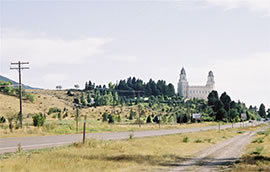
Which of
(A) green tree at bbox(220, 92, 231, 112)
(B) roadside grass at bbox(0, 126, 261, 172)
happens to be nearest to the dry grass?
(A) green tree at bbox(220, 92, 231, 112)

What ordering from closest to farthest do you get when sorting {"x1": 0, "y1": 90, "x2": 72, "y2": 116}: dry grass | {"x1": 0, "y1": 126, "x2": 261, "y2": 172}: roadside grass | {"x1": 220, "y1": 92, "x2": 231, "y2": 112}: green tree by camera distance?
1. {"x1": 0, "y1": 126, "x2": 261, "y2": 172}: roadside grass
2. {"x1": 0, "y1": 90, "x2": 72, "y2": 116}: dry grass
3. {"x1": 220, "y1": 92, "x2": 231, "y2": 112}: green tree

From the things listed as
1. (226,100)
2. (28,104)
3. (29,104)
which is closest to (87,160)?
(28,104)

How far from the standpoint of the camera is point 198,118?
12031cm

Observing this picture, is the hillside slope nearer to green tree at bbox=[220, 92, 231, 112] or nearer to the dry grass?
the dry grass

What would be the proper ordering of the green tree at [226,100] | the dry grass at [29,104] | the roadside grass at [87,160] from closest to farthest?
the roadside grass at [87,160]
the dry grass at [29,104]
the green tree at [226,100]

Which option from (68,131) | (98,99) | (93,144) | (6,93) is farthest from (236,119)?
(93,144)

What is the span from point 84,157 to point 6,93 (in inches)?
3469

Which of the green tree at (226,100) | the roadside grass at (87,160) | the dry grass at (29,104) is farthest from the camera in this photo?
the green tree at (226,100)

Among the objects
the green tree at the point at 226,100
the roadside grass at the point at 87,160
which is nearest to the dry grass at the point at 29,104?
the green tree at the point at 226,100

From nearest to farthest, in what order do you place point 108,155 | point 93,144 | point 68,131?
1. point 108,155
2. point 93,144
3. point 68,131

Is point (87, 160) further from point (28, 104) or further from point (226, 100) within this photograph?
point (226, 100)

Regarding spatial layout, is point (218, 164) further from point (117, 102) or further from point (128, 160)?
point (117, 102)

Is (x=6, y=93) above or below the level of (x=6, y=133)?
above

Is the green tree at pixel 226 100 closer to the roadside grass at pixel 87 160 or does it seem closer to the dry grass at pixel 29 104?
the dry grass at pixel 29 104
